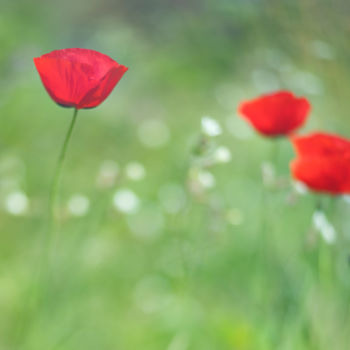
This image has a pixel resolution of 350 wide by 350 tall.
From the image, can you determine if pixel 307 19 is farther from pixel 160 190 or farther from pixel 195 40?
pixel 160 190

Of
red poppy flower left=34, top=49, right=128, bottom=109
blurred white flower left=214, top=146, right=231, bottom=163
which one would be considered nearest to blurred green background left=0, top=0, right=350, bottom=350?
blurred white flower left=214, top=146, right=231, bottom=163

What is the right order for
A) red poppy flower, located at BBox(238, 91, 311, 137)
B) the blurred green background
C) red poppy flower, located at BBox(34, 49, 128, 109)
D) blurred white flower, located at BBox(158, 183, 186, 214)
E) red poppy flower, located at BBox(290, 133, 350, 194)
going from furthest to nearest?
1. blurred white flower, located at BBox(158, 183, 186, 214)
2. the blurred green background
3. red poppy flower, located at BBox(238, 91, 311, 137)
4. red poppy flower, located at BBox(290, 133, 350, 194)
5. red poppy flower, located at BBox(34, 49, 128, 109)

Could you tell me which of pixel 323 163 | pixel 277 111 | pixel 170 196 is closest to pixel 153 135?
pixel 170 196

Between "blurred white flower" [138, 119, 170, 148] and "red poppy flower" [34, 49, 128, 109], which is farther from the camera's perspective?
"blurred white flower" [138, 119, 170, 148]

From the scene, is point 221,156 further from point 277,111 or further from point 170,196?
point 170,196

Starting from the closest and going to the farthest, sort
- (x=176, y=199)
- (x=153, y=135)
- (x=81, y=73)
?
(x=81, y=73)
(x=176, y=199)
(x=153, y=135)

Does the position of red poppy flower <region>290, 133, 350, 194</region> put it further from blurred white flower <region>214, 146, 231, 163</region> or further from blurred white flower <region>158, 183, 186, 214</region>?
blurred white flower <region>158, 183, 186, 214</region>

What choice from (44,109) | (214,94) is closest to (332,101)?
(214,94)

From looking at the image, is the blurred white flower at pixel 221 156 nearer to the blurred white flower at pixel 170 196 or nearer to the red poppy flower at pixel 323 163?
the red poppy flower at pixel 323 163
